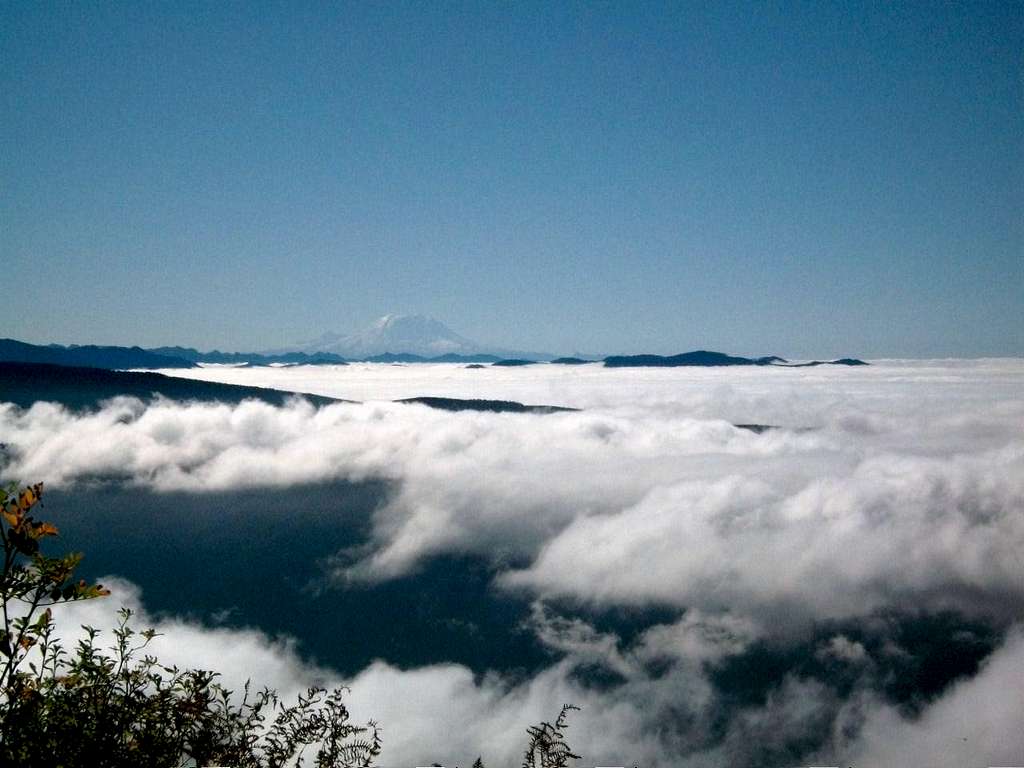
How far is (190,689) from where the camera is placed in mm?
9367

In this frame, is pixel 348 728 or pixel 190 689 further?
pixel 348 728

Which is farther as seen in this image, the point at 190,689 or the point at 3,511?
the point at 190,689

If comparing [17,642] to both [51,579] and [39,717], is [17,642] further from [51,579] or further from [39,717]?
[39,717]

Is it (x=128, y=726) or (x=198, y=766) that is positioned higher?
(x=128, y=726)

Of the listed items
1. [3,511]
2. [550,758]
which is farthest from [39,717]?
[550,758]

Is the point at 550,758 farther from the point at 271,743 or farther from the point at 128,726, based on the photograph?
the point at 128,726

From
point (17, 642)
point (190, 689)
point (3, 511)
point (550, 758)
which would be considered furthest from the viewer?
point (550, 758)

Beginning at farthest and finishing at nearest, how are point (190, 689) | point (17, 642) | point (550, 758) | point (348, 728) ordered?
point (348, 728)
point (550, 758)
point (190, 689)
point (17, 642)

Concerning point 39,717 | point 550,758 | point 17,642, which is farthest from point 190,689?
point 550,758

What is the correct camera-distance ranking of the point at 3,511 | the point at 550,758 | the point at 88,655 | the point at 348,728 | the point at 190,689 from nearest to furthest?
the point at 3,511
the point at 88,655
the point at 190,689
the point at 550,758
the point at 348,728

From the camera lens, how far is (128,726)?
30.8 feet

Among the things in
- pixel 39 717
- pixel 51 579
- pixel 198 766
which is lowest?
pixel 198 766

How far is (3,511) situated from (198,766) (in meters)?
7.10

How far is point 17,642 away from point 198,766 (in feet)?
18.4
